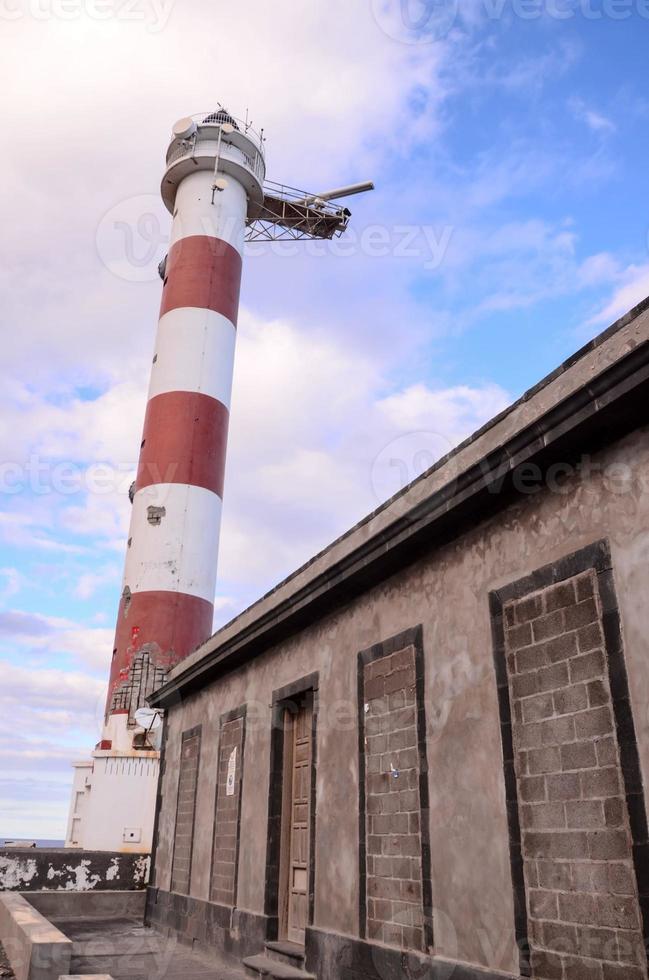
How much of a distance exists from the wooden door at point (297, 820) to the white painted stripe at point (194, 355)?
37.8 ft

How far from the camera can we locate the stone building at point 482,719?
4.43 metres

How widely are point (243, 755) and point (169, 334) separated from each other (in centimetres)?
1226

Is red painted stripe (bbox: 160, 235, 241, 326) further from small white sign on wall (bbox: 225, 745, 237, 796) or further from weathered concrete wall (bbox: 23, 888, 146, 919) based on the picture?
weathered concrete wall (bbox: 23, 888, 146, 919)

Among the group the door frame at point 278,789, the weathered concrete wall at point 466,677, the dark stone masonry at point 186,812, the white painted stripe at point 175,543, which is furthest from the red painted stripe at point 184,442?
the weathered concrete wall at point 466,677

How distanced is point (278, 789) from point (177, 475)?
10324 millimetres

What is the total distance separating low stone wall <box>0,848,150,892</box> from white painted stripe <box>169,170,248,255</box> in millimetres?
14389

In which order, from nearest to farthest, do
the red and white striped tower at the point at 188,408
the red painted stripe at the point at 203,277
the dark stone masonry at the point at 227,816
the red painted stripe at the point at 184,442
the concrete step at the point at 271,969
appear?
the concrete step at the point at 271,969
the dark stone masonry at the point at 227,816
the red and white striped tower at the point at 188,408
the red painted stripe at the point at 184,442
the red painted stripe at the point at 203,277

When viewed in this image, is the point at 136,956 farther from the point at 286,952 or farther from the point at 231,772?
the point at 286,952

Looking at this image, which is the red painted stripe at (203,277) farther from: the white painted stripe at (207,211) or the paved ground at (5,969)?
the paved ground at (5,969)

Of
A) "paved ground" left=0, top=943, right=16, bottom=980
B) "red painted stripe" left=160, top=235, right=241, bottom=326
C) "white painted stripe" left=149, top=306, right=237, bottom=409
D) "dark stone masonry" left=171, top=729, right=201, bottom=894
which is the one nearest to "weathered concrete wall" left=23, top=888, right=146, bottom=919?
"dark stone masonry" left=171, top=729, right=201, bottom=894

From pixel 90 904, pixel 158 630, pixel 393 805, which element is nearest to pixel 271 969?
pixel 393 805

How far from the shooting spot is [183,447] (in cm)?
1833

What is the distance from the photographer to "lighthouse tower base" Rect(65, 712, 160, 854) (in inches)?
634

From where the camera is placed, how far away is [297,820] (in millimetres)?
8664
